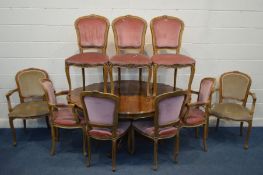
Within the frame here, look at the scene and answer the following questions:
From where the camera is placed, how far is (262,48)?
13.6ft

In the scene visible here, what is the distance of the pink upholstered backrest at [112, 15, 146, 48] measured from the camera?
373cm

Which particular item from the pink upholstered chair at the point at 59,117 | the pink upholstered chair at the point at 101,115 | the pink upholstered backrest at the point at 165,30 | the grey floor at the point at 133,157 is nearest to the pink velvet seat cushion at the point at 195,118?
the grey floor at the point at 133,157

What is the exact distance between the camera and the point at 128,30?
3.74m

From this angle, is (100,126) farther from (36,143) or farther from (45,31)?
(45,31)

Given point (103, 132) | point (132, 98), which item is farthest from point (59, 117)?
point (132, 98)

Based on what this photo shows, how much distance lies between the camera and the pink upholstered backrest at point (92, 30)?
3.70 metres

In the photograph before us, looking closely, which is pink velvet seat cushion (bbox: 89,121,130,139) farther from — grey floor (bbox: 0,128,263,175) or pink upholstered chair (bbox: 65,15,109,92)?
pink upholstered chair (bbox: 65,15,109,92)

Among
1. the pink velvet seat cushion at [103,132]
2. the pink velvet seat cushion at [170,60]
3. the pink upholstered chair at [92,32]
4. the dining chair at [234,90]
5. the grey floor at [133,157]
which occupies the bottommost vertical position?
the grey floor at [133,157]

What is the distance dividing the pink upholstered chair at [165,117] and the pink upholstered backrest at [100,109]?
17.6 inches

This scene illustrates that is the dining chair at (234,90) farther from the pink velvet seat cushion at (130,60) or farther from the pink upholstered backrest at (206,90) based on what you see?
the pink velvet seat cushion at (130,60)

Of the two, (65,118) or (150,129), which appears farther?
(65,118)

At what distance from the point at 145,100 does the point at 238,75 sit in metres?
1.49

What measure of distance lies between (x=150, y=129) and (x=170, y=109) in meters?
0.37

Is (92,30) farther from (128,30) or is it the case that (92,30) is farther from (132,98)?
(132,98)
